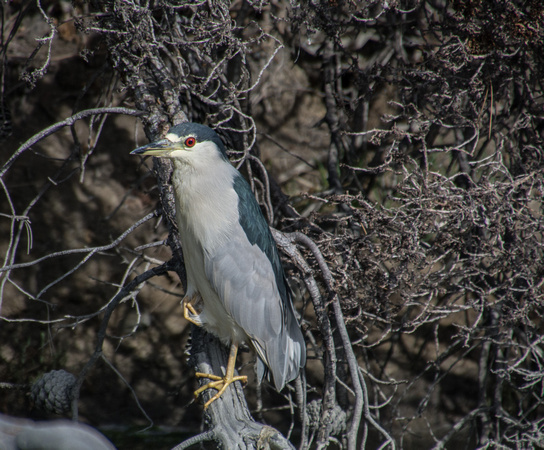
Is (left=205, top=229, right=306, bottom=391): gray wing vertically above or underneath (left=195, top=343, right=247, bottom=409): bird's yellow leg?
above

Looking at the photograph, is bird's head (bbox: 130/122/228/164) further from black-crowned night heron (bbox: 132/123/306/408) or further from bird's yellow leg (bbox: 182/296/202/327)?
bird's yellow leg (bbox: 182/296/202/327)

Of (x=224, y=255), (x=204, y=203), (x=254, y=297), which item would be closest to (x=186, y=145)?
(x=204, y=203)

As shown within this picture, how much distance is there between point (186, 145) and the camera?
1.80 meters

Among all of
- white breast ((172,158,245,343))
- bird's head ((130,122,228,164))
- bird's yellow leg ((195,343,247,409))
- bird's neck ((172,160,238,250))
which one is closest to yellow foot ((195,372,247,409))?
bird's yellow leg ((195,343,247,409))

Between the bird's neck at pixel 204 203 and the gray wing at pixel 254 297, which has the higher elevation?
the bird's neck at pixel 204 203

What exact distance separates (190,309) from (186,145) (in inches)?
27.1

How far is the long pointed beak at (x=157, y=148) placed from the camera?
1730 millimetres

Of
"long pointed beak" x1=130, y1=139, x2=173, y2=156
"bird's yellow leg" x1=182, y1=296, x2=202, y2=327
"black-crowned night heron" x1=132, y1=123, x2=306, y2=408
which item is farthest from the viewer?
"bird's yellow leg" x1=182, y1=296, x2=202, y2=327

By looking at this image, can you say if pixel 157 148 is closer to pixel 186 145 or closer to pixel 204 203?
pixel 186 145

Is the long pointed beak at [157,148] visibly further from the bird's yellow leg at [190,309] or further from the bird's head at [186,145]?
the bird's yellow leg at [190,309]

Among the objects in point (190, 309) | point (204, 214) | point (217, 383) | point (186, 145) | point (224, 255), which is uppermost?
point (186, 145)

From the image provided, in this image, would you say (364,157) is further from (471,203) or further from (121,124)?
(121,124)

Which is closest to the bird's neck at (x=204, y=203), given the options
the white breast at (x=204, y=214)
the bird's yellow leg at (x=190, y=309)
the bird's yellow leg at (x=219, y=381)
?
the white breast at (x=204, y=214)

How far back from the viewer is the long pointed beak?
5.68 feet
